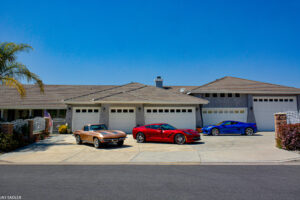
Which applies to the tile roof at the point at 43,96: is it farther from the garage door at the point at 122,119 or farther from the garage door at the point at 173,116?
the garage door at the point at 173,116

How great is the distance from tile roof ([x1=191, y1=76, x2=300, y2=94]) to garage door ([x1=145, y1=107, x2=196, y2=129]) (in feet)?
9.03

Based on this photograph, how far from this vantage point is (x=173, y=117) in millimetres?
19531

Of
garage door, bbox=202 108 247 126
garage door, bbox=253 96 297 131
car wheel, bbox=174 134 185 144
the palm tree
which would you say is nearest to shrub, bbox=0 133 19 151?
the palm tree

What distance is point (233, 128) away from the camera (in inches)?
671

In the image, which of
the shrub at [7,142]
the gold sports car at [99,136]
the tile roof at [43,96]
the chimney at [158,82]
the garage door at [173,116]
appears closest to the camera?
the shrub at [7,142]

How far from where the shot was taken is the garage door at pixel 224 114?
21.1m

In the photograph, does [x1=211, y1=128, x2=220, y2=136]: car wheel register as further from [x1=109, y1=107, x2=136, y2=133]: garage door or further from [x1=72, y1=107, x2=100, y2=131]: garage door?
[x1=72, y1=107, x2=100, y2=131]: garage door

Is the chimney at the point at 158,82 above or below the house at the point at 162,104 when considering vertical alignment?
above

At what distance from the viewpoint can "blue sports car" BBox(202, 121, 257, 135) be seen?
16.9 metres

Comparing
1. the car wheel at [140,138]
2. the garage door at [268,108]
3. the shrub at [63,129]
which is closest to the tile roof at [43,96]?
the shrub at [63,129]

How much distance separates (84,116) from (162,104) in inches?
272
